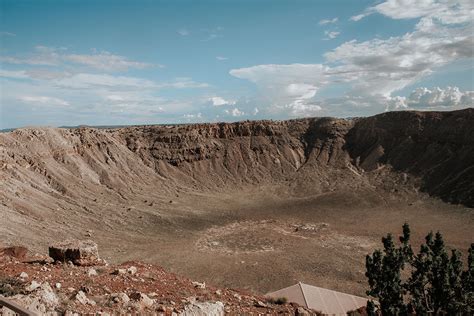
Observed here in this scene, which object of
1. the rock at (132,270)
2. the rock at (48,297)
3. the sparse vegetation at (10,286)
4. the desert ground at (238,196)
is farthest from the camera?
the desert ground at (238,196)

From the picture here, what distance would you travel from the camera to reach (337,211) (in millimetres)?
A: 56656

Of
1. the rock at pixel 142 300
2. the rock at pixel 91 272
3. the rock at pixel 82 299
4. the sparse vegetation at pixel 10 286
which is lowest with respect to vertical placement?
the rock at pixel 91 272

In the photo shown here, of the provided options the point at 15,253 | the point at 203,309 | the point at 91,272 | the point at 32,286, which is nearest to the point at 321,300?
the point at 203,309

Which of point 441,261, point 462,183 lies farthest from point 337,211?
point 441,261

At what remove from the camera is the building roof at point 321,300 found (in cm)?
2002

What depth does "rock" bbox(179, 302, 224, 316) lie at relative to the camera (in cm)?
1019

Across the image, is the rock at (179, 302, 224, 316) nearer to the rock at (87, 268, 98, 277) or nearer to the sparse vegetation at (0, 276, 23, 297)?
the rock at (87, 268, 98, 277)

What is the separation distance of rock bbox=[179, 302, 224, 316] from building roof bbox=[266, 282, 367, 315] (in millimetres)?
9454

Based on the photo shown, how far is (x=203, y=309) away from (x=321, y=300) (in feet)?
39.5

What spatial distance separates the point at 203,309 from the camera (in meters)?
10.5

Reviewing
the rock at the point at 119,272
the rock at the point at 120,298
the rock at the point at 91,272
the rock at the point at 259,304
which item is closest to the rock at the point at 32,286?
the rock at the point at 120,298

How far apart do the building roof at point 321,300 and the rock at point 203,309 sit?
31.0ft

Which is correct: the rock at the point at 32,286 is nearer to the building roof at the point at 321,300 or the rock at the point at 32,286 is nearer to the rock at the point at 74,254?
the rock at the point at 74,254

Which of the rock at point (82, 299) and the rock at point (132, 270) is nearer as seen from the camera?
the rock at point (82, 299)
